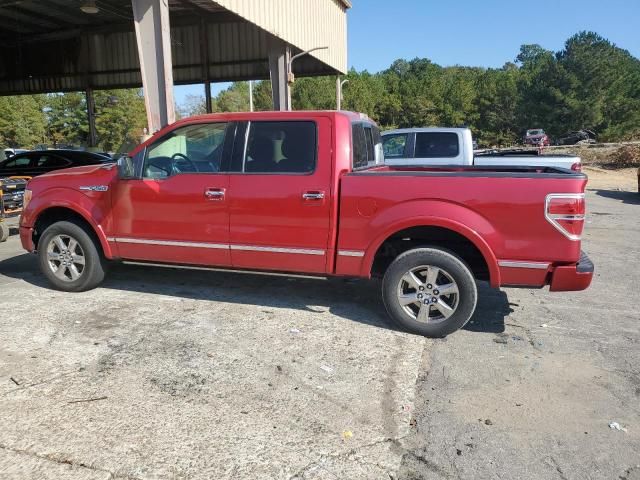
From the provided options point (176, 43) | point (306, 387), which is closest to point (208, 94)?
point (176, 43)

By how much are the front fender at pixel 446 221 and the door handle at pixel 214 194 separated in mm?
1520

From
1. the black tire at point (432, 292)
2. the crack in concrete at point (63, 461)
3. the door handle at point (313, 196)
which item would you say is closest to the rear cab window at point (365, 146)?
the door handle at point (313, 196)

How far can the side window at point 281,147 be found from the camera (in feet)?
15.6

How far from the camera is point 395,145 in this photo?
35.2ft

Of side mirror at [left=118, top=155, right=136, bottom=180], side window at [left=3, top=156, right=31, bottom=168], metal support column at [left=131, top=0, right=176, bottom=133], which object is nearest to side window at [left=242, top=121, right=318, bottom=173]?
side mirror at [left=118, top=155, right=136, bottom=180]

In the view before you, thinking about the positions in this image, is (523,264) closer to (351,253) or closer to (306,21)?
(351,253)

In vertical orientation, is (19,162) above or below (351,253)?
above

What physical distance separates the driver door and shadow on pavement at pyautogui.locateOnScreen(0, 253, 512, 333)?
2.01ft

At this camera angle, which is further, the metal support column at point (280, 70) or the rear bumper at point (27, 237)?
the metal support column at point (280, 70)

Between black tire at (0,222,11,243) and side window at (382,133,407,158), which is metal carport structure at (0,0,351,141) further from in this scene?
black tire at (0,222,11,243)

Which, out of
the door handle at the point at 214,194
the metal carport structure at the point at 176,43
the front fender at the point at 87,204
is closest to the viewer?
the door handle at the point at 214,194

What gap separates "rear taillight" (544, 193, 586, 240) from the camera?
3988 millimetres

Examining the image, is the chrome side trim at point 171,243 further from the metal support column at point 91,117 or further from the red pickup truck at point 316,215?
the metal support column at point 91,117

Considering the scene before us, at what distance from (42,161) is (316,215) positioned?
12.2 metres
